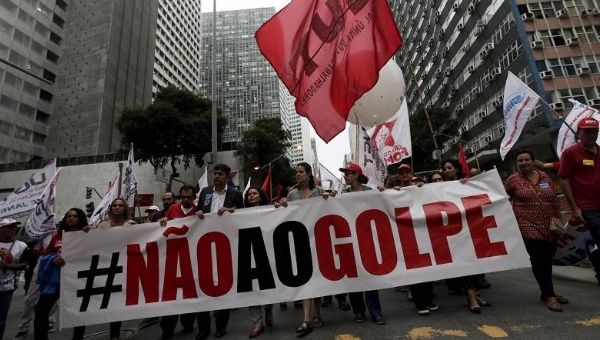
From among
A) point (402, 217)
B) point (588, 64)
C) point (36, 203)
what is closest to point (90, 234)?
point (36, 203)

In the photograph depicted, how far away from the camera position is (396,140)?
35.4 feet

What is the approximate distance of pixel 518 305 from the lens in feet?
15.0

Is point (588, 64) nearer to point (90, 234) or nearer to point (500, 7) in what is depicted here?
point (500, 7)

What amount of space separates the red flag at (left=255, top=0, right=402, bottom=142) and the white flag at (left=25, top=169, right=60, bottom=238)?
387 centimetres

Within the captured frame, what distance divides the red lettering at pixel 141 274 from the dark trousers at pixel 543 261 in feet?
15.1

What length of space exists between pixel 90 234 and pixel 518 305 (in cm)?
537

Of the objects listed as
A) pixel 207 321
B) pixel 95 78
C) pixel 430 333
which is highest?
pixel 95 78

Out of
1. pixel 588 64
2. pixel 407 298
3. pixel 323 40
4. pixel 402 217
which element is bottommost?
pixel 407 298

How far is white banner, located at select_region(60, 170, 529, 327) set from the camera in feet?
15.1

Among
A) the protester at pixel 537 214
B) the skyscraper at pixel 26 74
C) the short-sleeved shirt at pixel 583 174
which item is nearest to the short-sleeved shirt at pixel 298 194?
the protester at pixel 537 214

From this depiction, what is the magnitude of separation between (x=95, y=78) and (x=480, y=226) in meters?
58.8

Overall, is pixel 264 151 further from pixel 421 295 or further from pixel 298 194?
pixel 421 295

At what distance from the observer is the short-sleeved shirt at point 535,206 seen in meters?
4.55

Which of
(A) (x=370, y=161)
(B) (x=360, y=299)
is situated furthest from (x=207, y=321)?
(A) (x=370, y=161)
